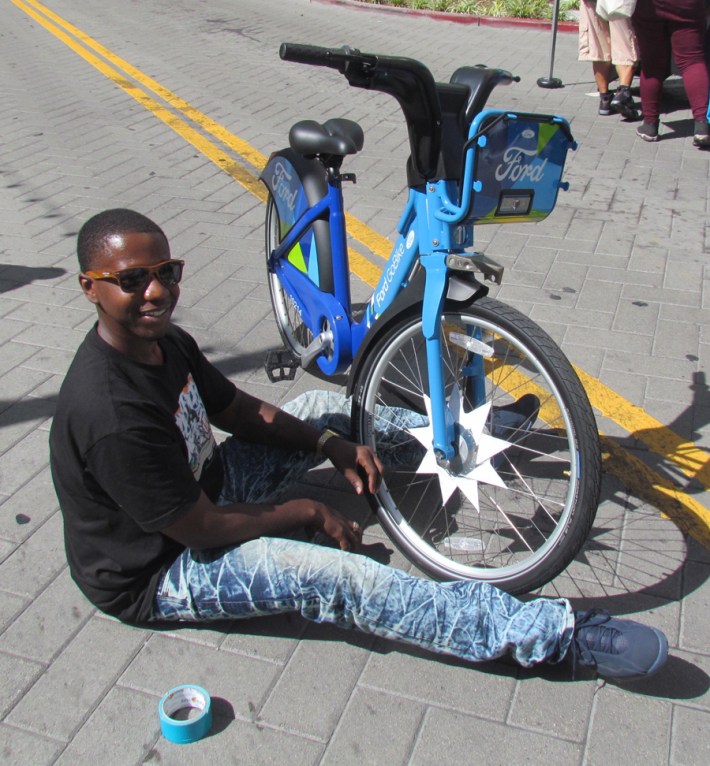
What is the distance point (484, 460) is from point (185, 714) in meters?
1.15

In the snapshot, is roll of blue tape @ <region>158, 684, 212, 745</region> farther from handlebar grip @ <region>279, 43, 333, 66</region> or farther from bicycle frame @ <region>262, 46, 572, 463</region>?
handlebar grip @ <region>279, 43, 333, 66</region>

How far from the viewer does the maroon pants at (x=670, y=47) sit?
6.70 meters

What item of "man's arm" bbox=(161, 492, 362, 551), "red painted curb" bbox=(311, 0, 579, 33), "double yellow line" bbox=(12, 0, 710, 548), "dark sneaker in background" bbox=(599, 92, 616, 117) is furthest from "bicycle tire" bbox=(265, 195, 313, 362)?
"red painted curb" bbox=(311, 0, 579, 33)

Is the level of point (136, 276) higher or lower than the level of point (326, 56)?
lower

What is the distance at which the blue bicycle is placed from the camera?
97.3 inches

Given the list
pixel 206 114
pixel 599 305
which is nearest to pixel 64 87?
pixel 206 114

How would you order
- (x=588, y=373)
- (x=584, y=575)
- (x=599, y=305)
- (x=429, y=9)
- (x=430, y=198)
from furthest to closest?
1. (x=429, y=9)
2. (x=599, y=305)
3. (x=588, y=373)
4. (x=584, y=575)
5. (x=430, y=198)

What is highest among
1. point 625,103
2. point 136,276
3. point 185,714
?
point 136,276

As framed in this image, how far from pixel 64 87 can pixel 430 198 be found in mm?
7685

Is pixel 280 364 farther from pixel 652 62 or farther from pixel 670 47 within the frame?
pixel 670 47

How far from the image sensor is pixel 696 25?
6699 millimetres

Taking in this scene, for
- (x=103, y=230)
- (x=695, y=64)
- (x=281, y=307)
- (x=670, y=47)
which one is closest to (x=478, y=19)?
(x=670, y=47)

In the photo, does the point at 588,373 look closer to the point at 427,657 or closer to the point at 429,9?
the point at 427,657

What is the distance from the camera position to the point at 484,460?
9.25 ft
